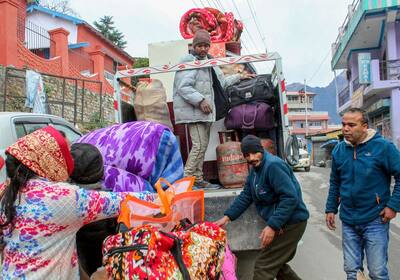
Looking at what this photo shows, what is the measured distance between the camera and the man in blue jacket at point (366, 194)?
3078mm

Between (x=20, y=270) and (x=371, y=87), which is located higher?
(x=371, y=87)

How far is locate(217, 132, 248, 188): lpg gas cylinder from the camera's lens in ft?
13.8

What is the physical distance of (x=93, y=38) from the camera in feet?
84.3

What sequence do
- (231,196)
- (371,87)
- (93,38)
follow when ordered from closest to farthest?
1. (231,196)
2. (371,87)
3. (93,38)

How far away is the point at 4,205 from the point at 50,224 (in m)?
0.22

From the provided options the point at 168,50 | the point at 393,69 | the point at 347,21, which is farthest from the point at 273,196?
the point at 347,21

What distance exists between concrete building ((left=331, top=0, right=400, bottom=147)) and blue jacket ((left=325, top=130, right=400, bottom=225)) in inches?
664

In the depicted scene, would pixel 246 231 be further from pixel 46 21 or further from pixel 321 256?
pixel 46 21

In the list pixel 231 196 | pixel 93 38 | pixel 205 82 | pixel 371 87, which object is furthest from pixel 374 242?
pixel 93 38

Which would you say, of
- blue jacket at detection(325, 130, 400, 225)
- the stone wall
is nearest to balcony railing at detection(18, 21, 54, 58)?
the stone wall

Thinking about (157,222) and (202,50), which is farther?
(202,50)

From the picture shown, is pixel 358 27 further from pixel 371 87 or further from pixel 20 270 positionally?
pixel 20 270

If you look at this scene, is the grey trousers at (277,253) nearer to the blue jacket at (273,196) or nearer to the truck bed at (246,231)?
the blue jacket at (273,196)

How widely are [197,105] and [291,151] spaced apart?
3.81 feet
